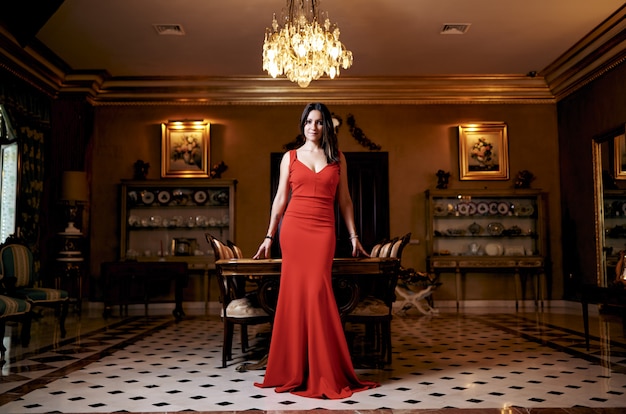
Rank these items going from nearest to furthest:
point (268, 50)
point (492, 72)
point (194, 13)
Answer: point (268, 50) < point (194, 13) < point (492, 72)

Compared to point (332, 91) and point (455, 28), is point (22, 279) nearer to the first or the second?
point (332, 91)

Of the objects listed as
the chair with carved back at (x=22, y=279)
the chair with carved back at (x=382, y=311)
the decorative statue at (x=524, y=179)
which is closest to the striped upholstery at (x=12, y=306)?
the chair with carved back at (x=22, y=279)

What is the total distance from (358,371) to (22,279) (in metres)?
3.95

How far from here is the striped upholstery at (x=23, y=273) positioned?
6.07m

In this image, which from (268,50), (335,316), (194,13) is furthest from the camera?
(194,13)

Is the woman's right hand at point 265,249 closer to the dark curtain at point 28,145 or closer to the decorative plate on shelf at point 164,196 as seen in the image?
the dark curtain at point 28,145

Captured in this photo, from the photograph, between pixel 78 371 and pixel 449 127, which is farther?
pixel 449 127

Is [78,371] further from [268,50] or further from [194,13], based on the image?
[194,13]

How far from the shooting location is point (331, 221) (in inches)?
148

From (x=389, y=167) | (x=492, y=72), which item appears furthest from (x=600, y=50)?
(x=389, y=167)

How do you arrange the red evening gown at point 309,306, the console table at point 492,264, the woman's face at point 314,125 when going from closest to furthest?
the red evening gown at point 309,306
the woman's face at point 314,125
the console table at point 492,264

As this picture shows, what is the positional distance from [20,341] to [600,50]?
790 cm

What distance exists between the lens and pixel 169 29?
24.9 feet

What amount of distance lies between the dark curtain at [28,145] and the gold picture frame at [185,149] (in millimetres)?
1832
